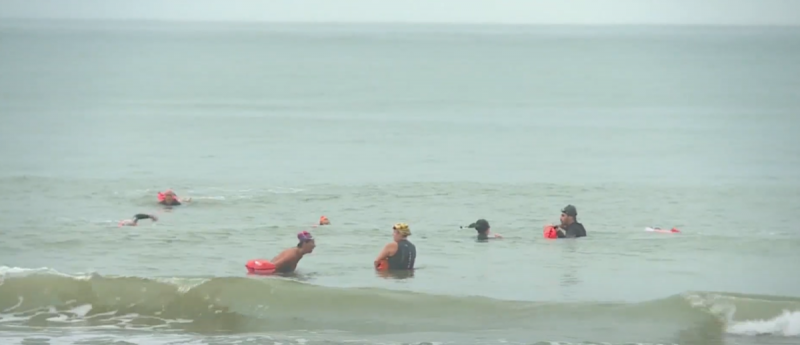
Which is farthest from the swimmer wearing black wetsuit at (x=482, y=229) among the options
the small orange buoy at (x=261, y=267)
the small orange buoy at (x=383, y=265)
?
the small orange buoy at (x=261, y=267)

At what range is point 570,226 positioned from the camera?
29.0 metres

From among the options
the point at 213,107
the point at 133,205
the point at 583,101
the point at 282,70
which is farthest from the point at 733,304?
the point at 282,70

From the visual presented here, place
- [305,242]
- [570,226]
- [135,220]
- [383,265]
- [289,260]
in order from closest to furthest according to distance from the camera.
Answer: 1. [305,242]
2. [289,260]
3. [383,265]
4. [570,226]
5. [135,220]

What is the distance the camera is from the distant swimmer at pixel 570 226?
2852cm

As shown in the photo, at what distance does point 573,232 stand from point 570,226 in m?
0.24

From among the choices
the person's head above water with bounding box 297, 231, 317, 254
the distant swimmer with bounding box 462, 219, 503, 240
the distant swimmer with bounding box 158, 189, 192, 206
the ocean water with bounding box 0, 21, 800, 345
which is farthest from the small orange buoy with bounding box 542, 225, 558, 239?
the distant swimmer with bounding box 158, 189, 192, 206

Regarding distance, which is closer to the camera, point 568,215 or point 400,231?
point 400,231

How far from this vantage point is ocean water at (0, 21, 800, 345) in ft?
68.4

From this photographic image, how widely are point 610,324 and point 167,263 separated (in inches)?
387

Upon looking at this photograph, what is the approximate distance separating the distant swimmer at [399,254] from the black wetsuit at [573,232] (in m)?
5.25

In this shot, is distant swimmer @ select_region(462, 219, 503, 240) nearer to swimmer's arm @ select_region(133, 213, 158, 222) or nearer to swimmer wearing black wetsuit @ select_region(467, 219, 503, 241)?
swimmer wearing black wetsuit @ select_region(467, 219, 503, 241)

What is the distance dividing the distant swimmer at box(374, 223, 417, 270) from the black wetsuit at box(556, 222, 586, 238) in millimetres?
5248

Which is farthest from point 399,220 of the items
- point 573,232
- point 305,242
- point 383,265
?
point 305,242

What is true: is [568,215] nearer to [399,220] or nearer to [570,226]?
[570,226]
